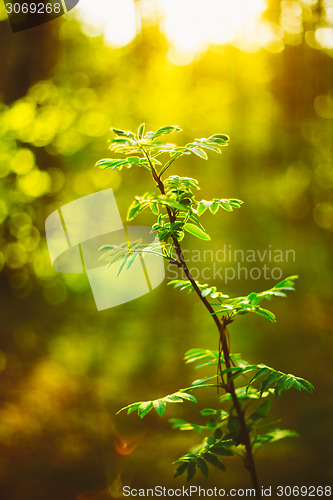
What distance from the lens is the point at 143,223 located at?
1.41 m

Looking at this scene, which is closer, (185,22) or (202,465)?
(202,465)

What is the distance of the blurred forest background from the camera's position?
4.62 feet

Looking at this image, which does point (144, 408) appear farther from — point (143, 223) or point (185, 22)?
point (185, 22)

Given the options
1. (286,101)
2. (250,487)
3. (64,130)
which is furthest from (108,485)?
(286,101)

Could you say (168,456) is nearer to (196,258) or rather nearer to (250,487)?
(250,487)

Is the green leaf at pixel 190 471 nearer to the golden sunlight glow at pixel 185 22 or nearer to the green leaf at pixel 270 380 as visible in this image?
the green leaf at pixel 270 380

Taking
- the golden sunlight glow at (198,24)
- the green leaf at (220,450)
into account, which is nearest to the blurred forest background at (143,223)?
the golden sunlight glow at (198,24)

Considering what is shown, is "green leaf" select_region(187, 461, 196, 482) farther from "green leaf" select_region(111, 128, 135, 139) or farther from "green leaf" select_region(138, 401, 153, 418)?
"green leaf" select_region(111, 128, 135, 139)

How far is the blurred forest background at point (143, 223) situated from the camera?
141 cm

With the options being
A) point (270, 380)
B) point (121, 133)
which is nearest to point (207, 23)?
point (121, 133)

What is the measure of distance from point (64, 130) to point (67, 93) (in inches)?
5.2

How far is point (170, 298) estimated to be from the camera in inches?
56.6

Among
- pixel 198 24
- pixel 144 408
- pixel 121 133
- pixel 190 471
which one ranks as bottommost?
pixel 190 471

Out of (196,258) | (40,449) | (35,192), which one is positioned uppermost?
(35,192)
